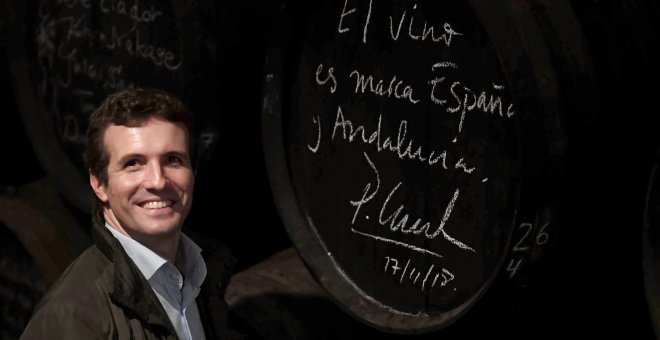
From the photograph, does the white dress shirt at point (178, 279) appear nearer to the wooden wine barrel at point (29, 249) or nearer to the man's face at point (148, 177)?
the man's face at point (148, 177)

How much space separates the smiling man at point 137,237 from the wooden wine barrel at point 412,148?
0.41 m

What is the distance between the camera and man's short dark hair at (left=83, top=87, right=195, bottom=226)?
77.4 inches

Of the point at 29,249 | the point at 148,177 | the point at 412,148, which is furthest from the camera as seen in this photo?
the point at 29,249

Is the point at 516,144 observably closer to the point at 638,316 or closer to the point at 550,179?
the point at 550,179

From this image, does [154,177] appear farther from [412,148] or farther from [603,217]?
[603,217]

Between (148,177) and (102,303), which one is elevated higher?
(148,177)

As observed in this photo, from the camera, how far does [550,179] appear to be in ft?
6.18

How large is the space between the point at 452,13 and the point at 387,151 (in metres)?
0.33

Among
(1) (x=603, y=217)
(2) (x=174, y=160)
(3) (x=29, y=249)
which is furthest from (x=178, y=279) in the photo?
(3) (x=29, y=249)

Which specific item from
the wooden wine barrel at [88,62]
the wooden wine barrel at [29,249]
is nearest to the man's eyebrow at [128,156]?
the wooden wine barrel at [88,62]

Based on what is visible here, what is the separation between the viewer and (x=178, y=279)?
→ 2.04 metres

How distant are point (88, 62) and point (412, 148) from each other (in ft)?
4.06

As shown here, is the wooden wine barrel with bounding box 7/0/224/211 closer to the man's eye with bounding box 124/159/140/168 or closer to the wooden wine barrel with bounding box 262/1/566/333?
the wooden wine barrel with bounding box 262/1/566/333

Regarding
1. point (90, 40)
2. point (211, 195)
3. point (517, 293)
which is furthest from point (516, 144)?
point (90, 40)
